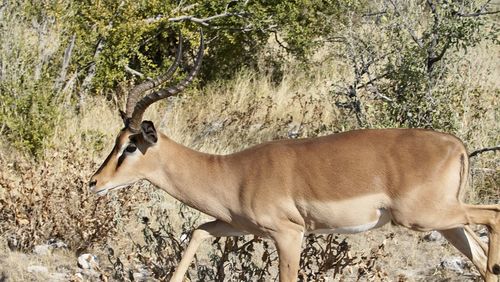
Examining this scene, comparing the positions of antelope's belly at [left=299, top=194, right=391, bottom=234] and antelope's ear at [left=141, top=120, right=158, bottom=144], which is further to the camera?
antelope's ear at [left=141, top=120, right=158, bottom=144]

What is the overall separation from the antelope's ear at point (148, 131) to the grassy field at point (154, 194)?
758 millimetres

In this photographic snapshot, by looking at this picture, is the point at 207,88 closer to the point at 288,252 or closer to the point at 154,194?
the point at 154,194

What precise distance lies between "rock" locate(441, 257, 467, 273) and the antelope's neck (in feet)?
7.71

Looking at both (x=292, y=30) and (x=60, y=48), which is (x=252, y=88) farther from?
(x=60, y=48)

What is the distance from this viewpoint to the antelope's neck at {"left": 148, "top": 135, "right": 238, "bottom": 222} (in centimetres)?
627

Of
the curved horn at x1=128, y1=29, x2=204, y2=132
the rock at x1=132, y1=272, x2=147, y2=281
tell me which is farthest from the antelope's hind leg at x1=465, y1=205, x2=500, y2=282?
the rock at x1=132, y1=272, x2=147, y2=281

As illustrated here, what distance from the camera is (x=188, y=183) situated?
6328 millimetres

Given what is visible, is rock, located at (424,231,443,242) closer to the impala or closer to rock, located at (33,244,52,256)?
the impala

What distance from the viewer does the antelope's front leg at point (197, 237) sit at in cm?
626

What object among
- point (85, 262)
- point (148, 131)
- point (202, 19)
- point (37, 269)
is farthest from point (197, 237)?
point (202, 19)

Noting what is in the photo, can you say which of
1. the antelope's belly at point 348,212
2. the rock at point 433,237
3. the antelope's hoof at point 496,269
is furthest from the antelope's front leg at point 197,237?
the rock at point 433,237

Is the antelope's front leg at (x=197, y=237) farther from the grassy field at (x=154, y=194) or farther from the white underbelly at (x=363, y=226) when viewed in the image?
the white underbelly at (x=363, y=226)

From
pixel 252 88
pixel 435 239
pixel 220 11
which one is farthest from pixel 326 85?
pixel 435 239

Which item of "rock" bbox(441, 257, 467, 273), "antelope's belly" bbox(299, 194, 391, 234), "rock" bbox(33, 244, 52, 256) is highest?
"antelope's belly" bbox(299, 194, 391, 234)
